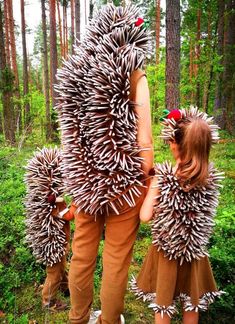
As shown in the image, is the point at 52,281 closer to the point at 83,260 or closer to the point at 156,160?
the point at 83,260

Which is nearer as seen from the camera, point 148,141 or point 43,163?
point 148,141

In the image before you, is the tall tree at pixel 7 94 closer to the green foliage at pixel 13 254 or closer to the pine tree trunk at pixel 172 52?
the pine tree trunk at pixel 172 52

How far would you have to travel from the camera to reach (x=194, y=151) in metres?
2.11

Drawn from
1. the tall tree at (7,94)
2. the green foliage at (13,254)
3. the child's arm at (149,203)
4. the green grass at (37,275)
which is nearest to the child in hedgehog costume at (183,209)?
the child's arm at (149,203)

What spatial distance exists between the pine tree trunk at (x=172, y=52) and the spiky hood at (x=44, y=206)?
6143mm

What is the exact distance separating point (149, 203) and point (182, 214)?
0.25 metres

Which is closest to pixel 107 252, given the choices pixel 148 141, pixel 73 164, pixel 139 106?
pixel 73 164

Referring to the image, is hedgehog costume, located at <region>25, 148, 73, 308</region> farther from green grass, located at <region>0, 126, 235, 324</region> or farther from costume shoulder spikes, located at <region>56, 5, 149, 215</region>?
costume shoulder spikes, located at <region>56, 5, 149, 215</region>

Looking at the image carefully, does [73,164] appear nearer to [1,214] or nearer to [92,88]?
[92,88]

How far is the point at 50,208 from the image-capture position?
2.74 metres

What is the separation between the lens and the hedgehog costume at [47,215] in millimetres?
2707

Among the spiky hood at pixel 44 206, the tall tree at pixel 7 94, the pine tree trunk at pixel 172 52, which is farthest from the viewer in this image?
the tall tree at pixel 7 94

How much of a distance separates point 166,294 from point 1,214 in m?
2.81

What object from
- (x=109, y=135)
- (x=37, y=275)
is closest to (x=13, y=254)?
(x=37, y=275)
